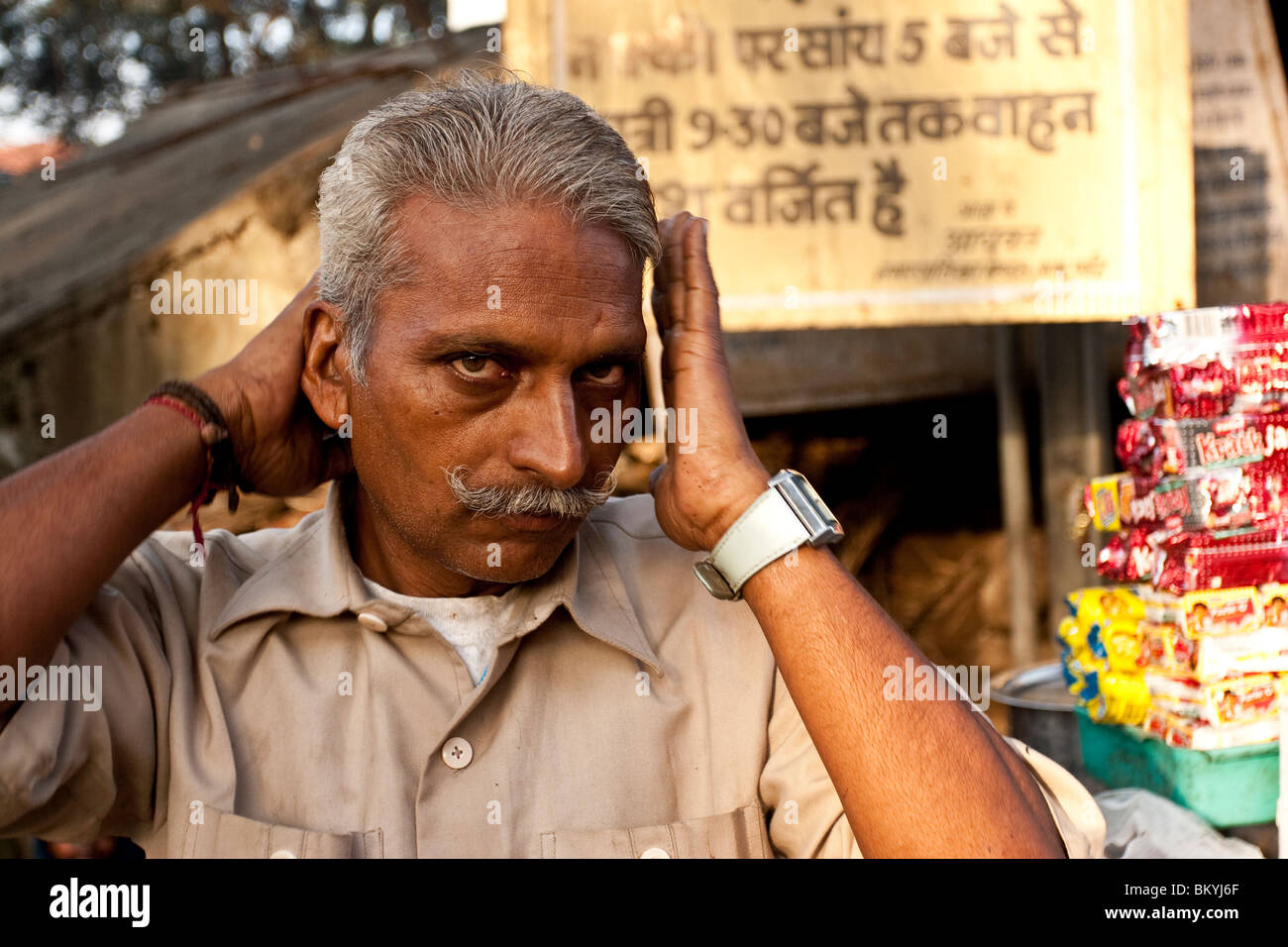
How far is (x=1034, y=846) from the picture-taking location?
1.61 meters

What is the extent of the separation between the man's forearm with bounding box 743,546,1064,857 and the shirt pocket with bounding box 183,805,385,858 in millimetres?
707

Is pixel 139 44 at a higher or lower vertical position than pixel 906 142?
higher

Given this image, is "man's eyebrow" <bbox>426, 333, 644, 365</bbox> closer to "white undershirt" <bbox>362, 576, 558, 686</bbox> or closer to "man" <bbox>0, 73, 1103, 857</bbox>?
"man" <bbox>0, 73, 1103, 857</bbox>

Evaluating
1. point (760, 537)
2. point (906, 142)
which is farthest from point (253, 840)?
point (906, 142)

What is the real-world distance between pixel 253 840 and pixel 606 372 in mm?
867

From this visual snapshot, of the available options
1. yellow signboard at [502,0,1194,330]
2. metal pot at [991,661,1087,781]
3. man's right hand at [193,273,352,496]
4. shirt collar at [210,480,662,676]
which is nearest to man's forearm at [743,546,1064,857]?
shirt collar at [210,480,662,676]

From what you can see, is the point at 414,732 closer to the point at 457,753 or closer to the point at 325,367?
the point at 457,753

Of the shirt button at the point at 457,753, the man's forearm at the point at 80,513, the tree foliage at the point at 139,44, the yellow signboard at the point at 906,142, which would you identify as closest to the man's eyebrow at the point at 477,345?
the man's forearm at the point at 80,513

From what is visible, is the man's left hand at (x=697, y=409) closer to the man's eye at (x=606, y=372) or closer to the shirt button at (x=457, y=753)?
the man's eye at (x=606, y=372)

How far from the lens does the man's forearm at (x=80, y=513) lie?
1675 millimetres

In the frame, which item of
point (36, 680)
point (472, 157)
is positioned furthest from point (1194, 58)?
point (36, 680)

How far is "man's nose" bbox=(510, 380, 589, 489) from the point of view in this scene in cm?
172

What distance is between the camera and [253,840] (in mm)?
1764

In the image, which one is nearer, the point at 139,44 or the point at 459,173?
the point at 459,173
